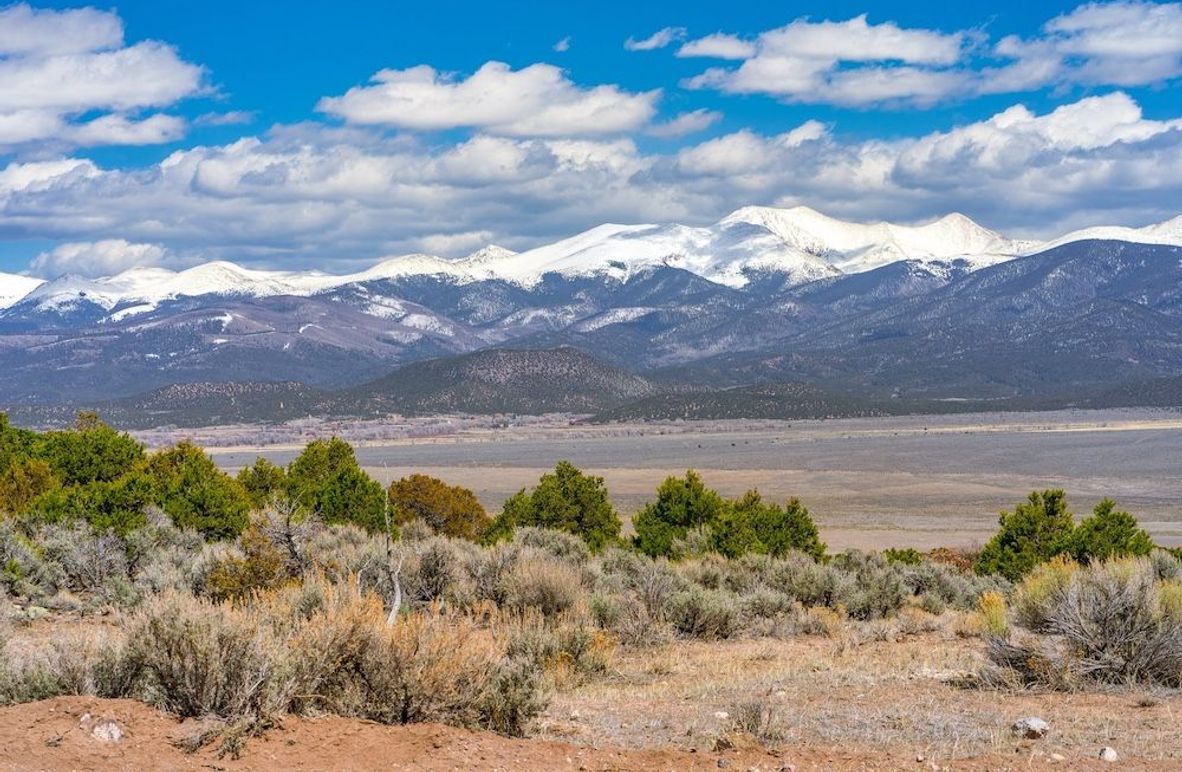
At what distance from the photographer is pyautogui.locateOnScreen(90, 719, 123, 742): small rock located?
7984mm

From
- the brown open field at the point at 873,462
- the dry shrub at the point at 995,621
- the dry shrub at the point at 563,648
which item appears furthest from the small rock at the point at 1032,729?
the brown open field at the point at 873,462

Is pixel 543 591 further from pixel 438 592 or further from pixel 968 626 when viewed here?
pixel 968 626

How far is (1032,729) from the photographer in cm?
898

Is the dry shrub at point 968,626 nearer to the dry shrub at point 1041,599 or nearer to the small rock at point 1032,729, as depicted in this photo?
the dry shrub at point 1041,599

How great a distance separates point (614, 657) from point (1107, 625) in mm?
5689

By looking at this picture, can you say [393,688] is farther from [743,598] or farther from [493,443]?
[493,443]

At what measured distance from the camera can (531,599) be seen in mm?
15477

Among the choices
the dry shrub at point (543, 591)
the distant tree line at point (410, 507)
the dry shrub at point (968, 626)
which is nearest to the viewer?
the dry shrub at point (968, 626)

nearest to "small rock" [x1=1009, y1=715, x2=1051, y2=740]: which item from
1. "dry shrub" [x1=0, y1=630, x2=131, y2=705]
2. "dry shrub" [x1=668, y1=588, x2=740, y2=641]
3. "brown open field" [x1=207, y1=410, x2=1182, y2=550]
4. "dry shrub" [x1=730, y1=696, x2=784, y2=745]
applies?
"dry shrub" [x1=730, y1=696, x2=784, y2=745]

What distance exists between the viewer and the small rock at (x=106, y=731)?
7.98 meters

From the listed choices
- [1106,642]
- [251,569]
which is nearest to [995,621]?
[1106,642]

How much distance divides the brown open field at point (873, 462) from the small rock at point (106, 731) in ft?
98.9

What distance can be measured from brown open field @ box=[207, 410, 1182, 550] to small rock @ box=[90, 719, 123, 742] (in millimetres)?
30130

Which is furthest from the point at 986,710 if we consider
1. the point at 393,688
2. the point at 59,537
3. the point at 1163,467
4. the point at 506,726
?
the point at 1163,467
